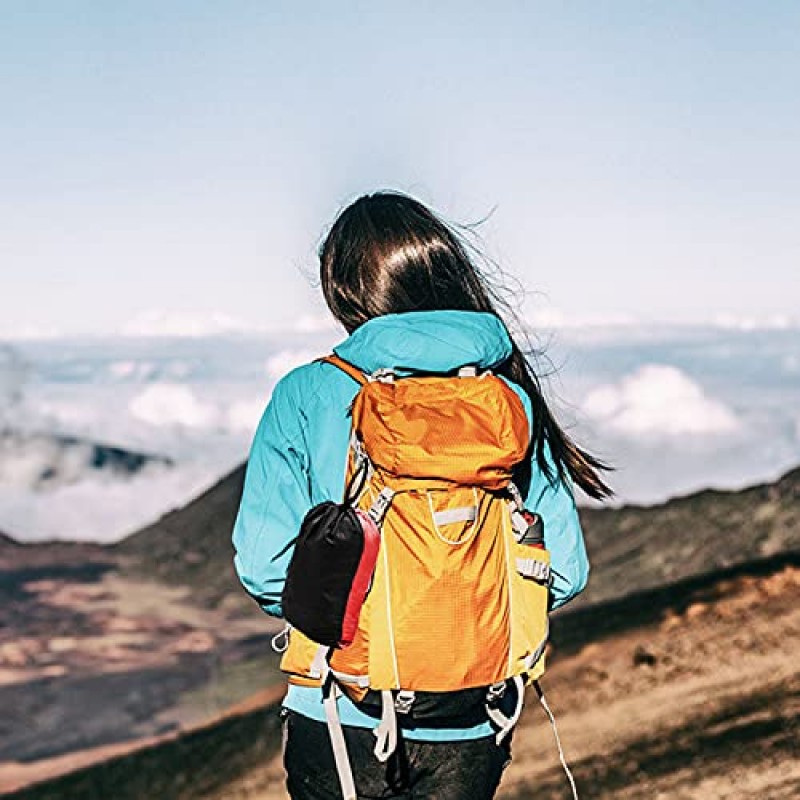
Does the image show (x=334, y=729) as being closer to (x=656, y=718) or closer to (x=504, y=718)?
(x=504, y=718)

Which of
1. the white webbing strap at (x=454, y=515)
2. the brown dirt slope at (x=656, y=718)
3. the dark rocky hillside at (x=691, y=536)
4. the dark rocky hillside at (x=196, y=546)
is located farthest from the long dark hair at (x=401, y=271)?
the dark rocky hillside at (x=196, y=546)

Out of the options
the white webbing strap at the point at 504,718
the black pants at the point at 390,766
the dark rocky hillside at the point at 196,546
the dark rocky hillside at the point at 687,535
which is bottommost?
the dark rocky hillside at the point at 196,546

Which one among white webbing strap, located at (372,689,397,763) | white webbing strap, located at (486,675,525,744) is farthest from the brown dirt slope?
white webbing strap, located at (372,689,397,763)

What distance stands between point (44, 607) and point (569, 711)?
35.0 m

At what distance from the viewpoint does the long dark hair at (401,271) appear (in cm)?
355

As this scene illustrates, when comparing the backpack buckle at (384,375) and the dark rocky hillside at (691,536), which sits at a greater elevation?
the backpack buckle at (384,375)

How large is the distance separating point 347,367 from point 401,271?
0.94 feet

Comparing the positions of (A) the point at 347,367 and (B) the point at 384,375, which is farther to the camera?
(A) the point at 347,367

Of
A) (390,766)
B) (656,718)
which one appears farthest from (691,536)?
(390,766)

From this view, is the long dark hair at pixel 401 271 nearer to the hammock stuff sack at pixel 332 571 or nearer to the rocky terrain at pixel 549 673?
the hammock stuff sack at pixel 332 571

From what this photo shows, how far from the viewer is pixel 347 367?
3.54 metres

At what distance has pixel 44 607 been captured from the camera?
156 ft

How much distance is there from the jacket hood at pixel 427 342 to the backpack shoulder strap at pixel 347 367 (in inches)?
1.4

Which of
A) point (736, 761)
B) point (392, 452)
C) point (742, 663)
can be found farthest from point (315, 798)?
point (742, 663)
